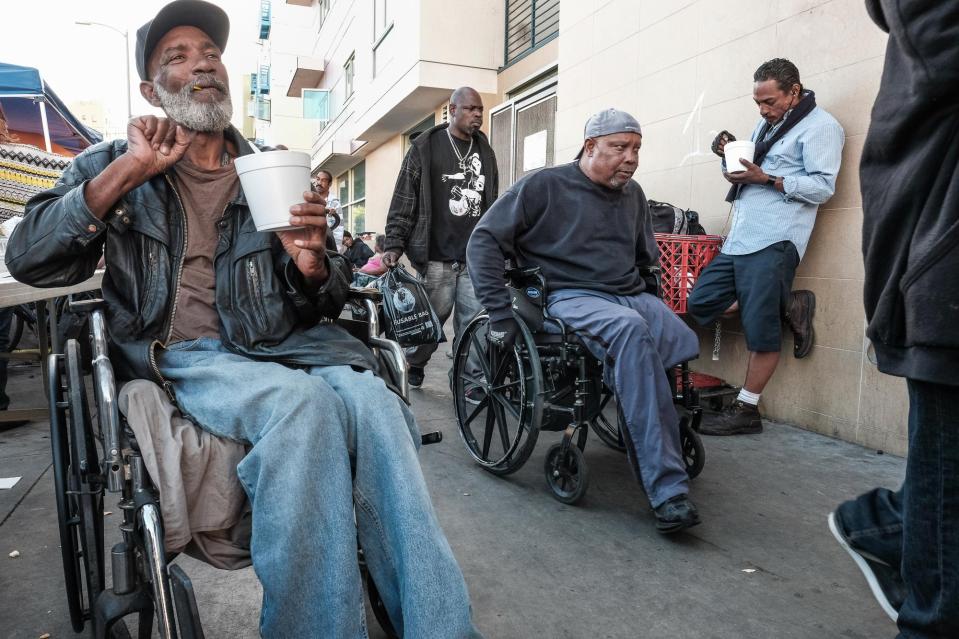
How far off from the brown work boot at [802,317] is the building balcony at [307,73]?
20489 mm

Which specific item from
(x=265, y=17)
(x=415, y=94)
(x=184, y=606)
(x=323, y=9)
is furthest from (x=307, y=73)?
(x=184, y=606)

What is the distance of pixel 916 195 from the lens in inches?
58.1

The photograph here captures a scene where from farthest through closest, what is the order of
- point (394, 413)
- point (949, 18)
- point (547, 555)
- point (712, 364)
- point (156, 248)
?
point (712, 364) → point (547, 555) → point (156, 248) → point (394, 413) → point (949, 18)

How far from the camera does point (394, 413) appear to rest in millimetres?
1755

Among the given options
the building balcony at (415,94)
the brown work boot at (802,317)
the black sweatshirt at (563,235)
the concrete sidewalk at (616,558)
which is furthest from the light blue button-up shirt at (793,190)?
the building balcony at (415,94)

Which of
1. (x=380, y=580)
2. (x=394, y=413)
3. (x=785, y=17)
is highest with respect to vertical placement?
(x=785, y=17)

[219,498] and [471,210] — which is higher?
[471,210]

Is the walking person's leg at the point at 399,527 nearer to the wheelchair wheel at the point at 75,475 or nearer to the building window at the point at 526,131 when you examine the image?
the wheelchair wheel at the point at 75,475

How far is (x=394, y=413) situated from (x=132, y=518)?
630 millimetres

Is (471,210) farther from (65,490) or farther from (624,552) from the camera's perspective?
(65,490)

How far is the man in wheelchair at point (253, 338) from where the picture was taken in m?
1.55

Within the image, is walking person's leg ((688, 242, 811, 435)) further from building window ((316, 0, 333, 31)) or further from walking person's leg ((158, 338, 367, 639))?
building window ((316, 0, 333, 31))

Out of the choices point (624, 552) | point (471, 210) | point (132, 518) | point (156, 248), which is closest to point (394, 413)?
point (132, 518)

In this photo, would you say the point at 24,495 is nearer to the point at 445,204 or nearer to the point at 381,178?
the point at 445,204
